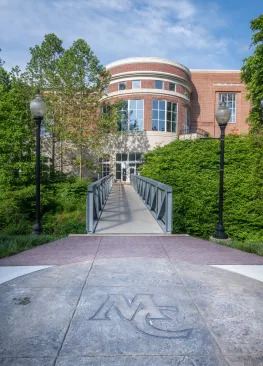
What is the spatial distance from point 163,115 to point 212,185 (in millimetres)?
15667

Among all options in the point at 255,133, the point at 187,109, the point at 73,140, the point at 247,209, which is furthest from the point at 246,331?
the point at 187,109

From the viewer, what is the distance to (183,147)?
23.4 m

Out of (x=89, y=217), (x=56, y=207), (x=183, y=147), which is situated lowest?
(x=56, y=207)

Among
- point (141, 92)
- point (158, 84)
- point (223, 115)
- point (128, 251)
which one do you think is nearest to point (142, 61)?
point (158, 84)

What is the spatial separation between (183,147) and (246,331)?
70.6ft

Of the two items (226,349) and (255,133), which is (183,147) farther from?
(226,349)

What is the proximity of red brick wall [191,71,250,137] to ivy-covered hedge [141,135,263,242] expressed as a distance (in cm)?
1391

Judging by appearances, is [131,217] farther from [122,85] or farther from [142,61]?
[142,61]

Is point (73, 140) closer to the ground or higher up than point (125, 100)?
closer to the ground

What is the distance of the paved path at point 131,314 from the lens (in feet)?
7.48

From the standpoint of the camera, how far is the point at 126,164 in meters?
29.0

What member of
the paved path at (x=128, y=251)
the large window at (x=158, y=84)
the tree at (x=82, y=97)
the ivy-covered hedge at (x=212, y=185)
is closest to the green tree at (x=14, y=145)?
the tree at (x=82, y=97)

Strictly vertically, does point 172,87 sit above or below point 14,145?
above

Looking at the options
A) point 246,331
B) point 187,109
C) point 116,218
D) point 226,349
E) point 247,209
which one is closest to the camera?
point 226,349
